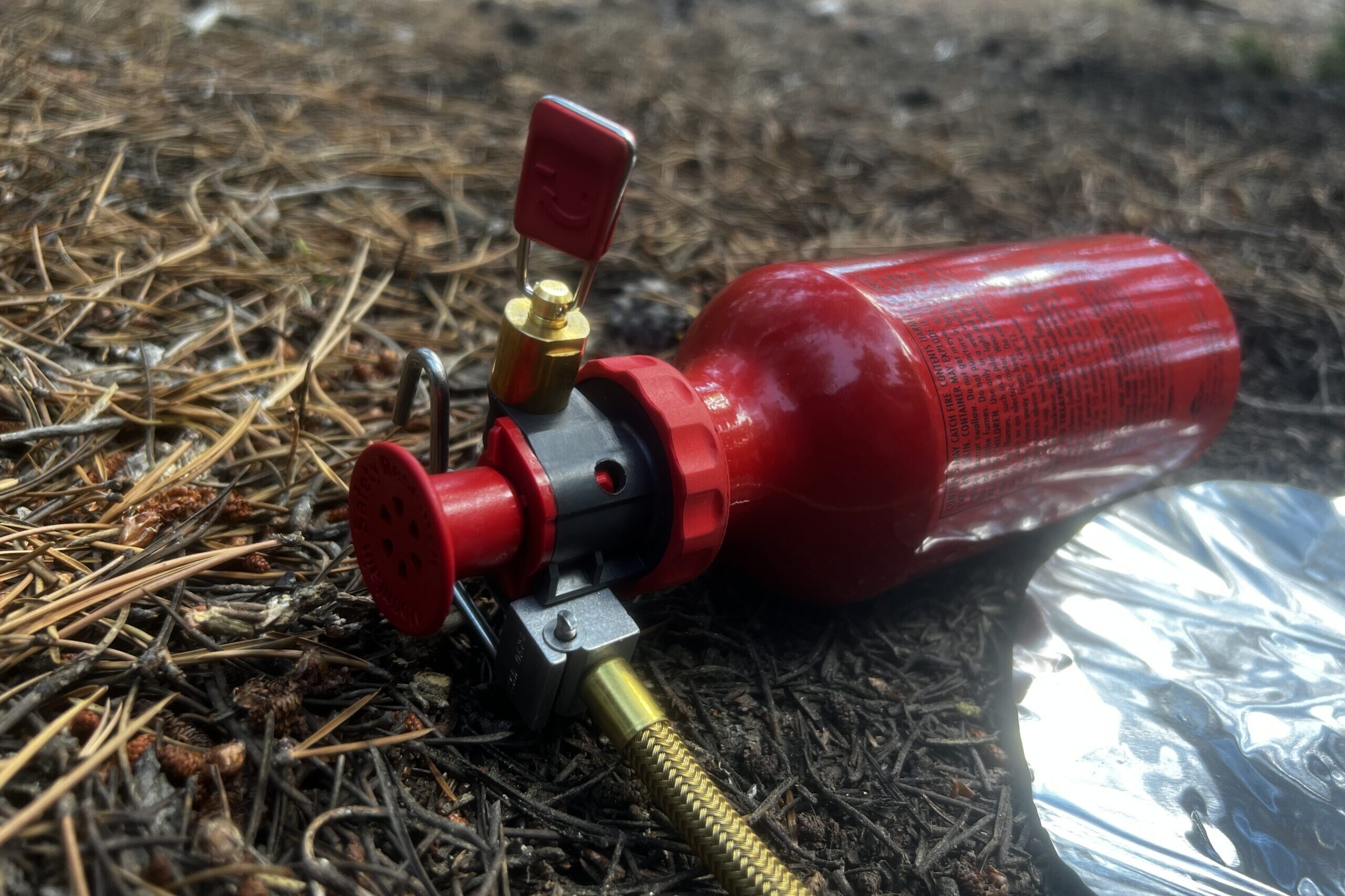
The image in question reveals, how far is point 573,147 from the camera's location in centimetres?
94

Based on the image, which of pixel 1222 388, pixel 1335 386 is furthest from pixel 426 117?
pixel 1335 386

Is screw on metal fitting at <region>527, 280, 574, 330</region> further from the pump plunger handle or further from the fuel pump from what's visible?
the pump plunger handle

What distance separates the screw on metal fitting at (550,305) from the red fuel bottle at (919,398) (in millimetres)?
249

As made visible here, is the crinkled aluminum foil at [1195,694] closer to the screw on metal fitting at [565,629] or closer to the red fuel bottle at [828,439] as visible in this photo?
the red fuel bottle at [828,439]

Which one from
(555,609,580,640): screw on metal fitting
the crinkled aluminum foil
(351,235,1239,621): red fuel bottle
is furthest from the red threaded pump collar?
Result: the crinkled aluminum foil

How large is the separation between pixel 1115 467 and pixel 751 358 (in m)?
0.67

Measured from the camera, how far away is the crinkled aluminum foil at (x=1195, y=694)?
3.46 feet

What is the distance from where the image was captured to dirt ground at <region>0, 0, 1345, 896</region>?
0.92 metres

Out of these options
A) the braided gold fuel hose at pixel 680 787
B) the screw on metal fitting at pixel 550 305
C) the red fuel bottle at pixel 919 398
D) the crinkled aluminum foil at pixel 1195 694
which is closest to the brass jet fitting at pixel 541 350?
the screw on metal fitting at pixel 550 305

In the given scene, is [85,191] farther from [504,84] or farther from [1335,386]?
[1335,386]

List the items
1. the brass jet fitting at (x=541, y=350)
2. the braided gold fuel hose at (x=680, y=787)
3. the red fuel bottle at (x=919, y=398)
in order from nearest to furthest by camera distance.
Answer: the braided gold fuel hose at (x=680, y=787)
the brass jet fitting at (x=541, y=350)
the red fuel bottle at (x=919, y=398)

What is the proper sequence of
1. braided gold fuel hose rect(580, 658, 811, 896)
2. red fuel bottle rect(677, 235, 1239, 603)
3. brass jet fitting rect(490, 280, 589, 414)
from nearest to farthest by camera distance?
braided gold fuel hose rect(580, 658, 811, 896) < brass jet fitting rect(490, 280, 589, 414) < red fuel bottle rect(677, 235, 1239, 603)

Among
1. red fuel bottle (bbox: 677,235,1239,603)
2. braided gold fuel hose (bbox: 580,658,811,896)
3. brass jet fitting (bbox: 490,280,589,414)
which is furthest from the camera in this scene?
red fuel bottle (bbox: 677,235,1239,603)

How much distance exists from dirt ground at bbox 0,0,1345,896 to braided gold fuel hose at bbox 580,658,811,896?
99mm
